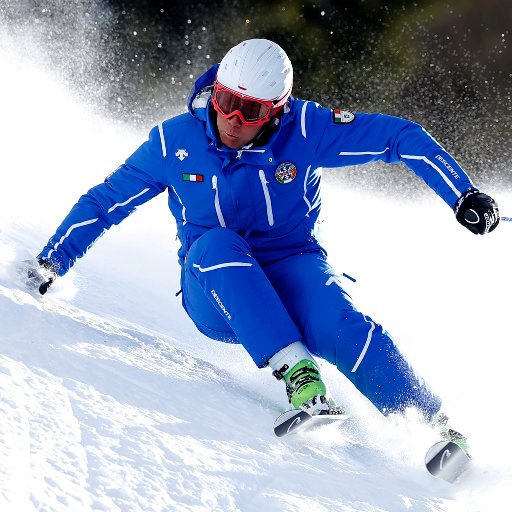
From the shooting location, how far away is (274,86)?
2486 mm

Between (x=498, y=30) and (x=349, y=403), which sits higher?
(x=498, y=30)

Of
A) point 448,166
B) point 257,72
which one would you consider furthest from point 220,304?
point 448,166

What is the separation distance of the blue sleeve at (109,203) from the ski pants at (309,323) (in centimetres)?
43

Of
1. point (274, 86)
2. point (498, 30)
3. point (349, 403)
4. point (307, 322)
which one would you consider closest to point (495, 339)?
point (349, 403)

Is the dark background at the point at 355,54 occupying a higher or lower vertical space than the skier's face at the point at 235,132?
higher

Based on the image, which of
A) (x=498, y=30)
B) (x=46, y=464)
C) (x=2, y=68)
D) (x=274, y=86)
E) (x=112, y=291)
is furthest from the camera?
(x=498, y=30)

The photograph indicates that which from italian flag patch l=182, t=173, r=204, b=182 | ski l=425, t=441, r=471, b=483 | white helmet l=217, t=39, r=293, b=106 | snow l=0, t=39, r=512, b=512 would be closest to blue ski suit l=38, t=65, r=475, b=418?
italian flag patch l=182, t=173, r=204, b=182

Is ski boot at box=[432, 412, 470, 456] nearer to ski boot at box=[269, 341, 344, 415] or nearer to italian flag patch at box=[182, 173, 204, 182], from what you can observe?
ski boot at box=[269, 341, 344, 415]

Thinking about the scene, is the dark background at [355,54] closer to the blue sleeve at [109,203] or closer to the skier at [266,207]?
the blue sleeve at [109,203]

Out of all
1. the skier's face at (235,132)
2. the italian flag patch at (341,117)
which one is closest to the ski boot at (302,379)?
the skier's face at (235,132)

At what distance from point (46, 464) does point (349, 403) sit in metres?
1.31

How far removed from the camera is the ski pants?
215 centimetres

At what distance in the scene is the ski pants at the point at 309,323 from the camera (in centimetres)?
215

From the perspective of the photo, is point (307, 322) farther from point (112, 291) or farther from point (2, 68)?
point (2, 68)
